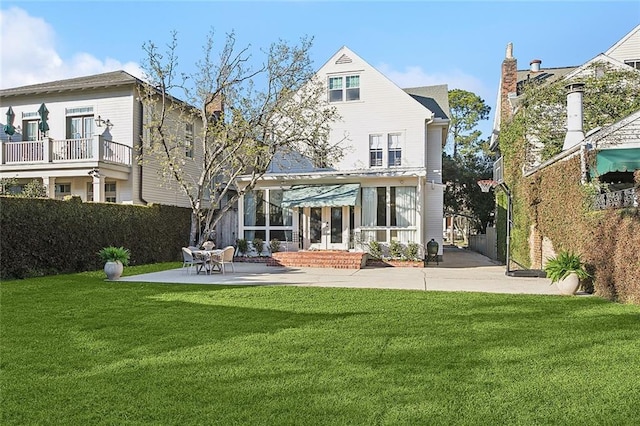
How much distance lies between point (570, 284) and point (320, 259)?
10195 mm

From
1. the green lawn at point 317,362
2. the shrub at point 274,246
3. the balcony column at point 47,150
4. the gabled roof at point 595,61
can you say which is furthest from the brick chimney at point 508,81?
the balcony column at point 47,150

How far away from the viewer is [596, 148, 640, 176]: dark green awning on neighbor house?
34.7 ft

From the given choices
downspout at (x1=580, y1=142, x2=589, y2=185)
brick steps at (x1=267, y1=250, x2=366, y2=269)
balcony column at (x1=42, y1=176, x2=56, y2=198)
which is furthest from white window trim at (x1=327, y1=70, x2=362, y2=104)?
balcony column at (x1=42, y1=176, x2=56, y2=198)

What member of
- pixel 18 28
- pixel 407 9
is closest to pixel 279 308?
pixel 407 9

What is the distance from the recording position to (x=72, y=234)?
1575 cm

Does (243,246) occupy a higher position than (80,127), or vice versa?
(80,127)

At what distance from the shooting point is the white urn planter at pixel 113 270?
524 inches

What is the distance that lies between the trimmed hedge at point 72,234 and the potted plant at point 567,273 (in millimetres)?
15071

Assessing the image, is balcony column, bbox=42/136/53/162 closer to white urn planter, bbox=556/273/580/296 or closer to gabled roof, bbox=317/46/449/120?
gabled roof, bbox=317/46/449/120

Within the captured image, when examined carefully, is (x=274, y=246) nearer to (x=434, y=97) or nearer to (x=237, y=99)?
(x=237, y=99)

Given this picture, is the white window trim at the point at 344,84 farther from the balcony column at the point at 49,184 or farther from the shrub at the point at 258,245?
the balcony column at the point at 49,184

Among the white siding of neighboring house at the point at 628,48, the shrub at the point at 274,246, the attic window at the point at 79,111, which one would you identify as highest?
the white siding of neighboring house at the point at 628,48

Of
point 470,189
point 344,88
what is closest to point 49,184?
point 344,88

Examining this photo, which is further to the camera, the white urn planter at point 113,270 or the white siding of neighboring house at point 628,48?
the white siding of neighboring house at point 628,48
